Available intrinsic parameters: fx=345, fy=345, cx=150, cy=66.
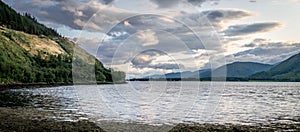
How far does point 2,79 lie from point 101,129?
151728 mm

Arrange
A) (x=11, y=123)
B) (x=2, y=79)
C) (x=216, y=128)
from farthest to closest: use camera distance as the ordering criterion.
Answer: (x=2, y=79), (x=216, y=128), (x=11, y=123)

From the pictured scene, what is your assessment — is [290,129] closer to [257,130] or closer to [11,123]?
[257,130]

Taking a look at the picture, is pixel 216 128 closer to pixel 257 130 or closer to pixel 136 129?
pixel 257 130

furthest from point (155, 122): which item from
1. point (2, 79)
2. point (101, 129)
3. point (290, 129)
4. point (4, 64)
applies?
point (4, 64)

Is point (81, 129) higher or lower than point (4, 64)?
lower

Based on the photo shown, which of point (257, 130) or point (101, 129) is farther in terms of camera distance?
point (257, 130)

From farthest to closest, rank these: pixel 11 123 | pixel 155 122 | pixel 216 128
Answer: pixel 155 122 < pixel 216 128 < pixel 11 123

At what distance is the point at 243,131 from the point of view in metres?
34.6

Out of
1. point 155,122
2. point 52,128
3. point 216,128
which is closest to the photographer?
point 52,128

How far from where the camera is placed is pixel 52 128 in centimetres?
3192

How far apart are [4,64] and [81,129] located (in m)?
163

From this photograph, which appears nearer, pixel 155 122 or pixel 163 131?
pixel 163 131

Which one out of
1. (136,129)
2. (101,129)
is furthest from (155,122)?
(101,129)

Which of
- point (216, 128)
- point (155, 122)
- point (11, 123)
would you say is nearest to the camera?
point (11, 123)
